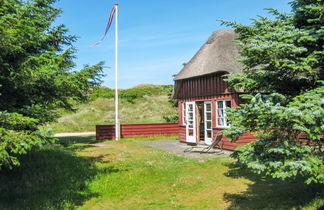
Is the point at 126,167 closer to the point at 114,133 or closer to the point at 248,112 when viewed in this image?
the point at 248,112

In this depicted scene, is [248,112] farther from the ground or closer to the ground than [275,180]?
farther from the ground

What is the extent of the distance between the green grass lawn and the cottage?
3.91m

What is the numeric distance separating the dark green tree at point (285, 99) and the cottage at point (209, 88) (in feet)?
23.6

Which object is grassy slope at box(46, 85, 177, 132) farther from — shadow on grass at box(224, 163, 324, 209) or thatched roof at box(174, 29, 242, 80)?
shadow on grass at box(224, 163, 324, 209)

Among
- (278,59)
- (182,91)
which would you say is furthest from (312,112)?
(182,91)

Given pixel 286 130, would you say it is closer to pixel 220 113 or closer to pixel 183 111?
pixel 220 113

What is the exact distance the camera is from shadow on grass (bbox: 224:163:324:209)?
6109 mm

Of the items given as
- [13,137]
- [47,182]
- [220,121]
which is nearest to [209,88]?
[220,121]

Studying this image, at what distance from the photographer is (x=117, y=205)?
693 centimetres

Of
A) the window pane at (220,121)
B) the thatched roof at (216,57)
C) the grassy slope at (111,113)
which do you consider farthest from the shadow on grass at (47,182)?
the grassy slope at (111,113)

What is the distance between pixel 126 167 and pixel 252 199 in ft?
16.8

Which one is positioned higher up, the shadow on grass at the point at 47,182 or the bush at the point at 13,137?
the bush at the point at 13,137

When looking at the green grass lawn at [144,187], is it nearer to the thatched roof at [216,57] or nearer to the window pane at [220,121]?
the window pane at [220,121]

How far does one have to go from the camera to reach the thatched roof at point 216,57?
14227 millimetres
